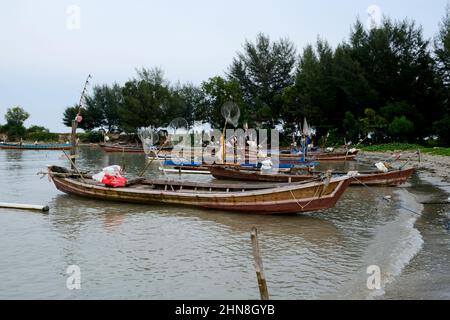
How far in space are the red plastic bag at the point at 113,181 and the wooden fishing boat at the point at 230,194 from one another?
231 millimetres

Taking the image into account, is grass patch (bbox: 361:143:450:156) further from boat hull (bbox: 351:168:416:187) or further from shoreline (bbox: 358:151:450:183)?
boat hull (bbox: 351:168:416:187)

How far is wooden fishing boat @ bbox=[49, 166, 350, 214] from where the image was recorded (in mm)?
14461

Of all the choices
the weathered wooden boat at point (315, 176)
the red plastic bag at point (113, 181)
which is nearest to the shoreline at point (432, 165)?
the weathered wooden boat at point (315, 176)

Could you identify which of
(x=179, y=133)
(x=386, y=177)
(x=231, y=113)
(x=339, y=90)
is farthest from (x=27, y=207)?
(x=339, y=90)

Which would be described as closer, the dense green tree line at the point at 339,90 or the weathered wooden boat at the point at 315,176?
the weathered wooden boat at the point at 315,176

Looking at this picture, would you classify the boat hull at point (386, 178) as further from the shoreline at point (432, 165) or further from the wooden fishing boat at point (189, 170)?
the wooden fishing boat at point (189, 170)

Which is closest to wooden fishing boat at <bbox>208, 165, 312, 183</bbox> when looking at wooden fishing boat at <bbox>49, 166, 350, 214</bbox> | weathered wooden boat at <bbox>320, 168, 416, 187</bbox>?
weathered wooden boat at <bbox>320, 168, 416, 187</bbox>

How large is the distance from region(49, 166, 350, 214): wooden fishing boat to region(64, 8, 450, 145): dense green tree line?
92.3 feet

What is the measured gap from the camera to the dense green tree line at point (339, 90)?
45.6 metres
